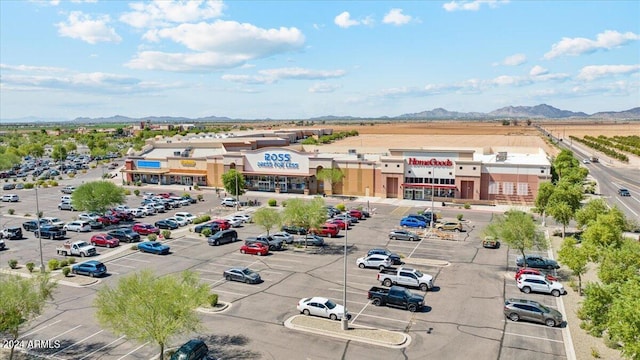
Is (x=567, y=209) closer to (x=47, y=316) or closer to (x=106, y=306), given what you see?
(x=106, y=306)

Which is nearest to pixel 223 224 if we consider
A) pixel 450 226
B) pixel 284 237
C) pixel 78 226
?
pixel 284 237

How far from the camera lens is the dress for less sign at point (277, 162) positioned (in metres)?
86.4

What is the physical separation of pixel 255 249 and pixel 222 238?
258 inches

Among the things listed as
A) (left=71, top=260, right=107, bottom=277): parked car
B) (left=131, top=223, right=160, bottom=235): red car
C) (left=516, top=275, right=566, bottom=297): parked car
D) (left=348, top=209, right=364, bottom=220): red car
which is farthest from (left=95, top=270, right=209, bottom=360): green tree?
(left=348, top=209, right=364, bottom=220): red car

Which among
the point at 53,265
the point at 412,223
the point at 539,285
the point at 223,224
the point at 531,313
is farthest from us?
the point at 412,223

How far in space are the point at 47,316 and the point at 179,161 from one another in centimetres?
7069

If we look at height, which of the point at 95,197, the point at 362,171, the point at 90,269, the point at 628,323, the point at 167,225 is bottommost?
the point at 167,225

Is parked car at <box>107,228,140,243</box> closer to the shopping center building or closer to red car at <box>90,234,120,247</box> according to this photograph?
red car at <box>90,234,120,247</box>

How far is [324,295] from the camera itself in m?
35.3

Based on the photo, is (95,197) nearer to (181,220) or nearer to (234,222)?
(181,220)

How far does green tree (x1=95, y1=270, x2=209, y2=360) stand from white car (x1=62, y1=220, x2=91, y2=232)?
4020 cm

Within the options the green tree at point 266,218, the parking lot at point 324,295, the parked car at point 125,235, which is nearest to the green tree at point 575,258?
the parking lot at point 324,295

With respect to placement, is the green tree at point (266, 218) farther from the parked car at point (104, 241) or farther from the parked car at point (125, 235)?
the parked car at point (104, 241)

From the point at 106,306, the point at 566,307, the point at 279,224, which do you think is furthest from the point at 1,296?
the point at 566,307
